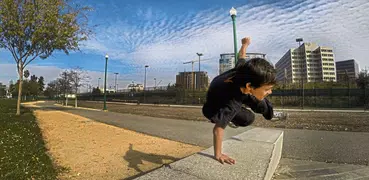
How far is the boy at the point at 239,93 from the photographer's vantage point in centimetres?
232

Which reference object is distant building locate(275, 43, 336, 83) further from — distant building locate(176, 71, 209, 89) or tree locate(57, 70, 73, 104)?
tree locate(57, 70, 73, 104)

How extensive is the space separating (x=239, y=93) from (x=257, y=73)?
41cm

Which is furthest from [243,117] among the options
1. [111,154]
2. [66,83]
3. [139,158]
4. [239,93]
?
[66,83]

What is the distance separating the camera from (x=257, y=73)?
7.47 feet

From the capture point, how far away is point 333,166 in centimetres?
441

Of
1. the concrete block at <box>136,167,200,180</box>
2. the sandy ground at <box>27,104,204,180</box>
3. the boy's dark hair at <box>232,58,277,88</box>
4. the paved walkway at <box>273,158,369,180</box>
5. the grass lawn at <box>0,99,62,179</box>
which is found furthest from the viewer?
the sandy ground at <box>27,104,204,180</box>

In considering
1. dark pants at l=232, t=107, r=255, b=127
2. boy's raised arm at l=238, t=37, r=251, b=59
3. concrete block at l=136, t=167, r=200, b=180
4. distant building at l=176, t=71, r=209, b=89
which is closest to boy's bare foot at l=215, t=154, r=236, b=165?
dark pants at l=232, t=107, r=255, b=127

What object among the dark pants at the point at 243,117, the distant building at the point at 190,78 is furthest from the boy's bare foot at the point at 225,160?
the distant building at the point at 190,78

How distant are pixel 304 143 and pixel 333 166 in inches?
92.4

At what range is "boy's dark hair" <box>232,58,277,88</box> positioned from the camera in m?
2.28

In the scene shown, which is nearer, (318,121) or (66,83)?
(318,121)

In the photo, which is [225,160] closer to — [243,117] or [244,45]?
[243,117]

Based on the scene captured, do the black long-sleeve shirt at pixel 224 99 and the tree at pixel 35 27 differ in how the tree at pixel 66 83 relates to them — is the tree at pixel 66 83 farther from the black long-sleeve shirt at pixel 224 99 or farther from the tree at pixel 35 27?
the black long-sleeve shirt at pixel 224 99

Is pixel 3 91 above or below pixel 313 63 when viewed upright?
below
